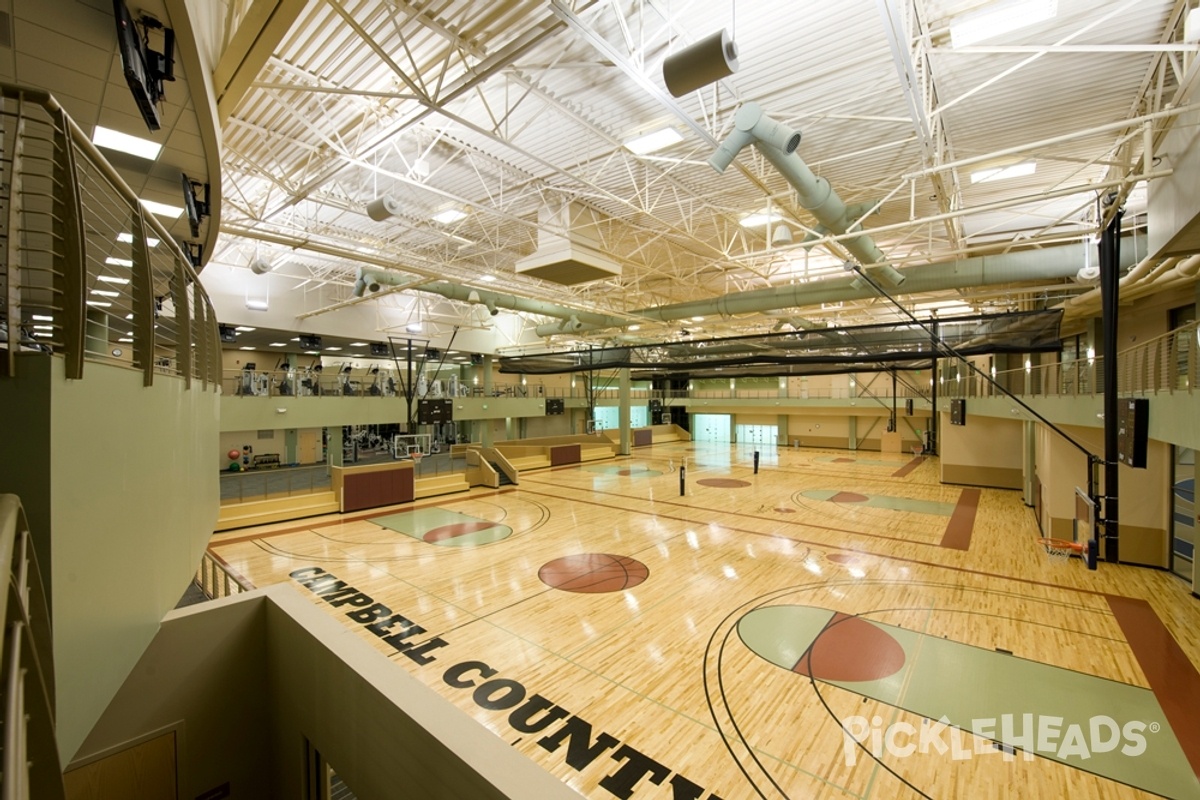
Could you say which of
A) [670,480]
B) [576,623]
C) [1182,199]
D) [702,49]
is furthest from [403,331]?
[1182,199]

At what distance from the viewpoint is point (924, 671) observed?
5.97 metres

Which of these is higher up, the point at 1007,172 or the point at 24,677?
the point at 1007,172

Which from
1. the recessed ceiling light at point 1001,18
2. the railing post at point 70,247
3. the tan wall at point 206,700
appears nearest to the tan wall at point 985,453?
the recessed ceiling light at point 1001,18

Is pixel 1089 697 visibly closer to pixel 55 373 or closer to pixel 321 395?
pixel 55 373

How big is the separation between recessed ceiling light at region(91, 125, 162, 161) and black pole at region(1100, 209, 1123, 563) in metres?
10.7

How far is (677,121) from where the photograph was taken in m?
7.51

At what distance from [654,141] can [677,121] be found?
1.41 feet

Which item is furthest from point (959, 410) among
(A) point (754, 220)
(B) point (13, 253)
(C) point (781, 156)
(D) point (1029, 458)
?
(B) point (13, 253)

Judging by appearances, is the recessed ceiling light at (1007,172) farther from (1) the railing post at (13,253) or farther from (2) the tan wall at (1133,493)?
(1) the railing post at (13,253)

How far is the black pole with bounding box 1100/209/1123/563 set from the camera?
5.96m

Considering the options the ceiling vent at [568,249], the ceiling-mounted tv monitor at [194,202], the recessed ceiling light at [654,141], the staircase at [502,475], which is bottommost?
the staircase at [502,475]

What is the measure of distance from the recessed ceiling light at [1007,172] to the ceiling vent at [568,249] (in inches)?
269

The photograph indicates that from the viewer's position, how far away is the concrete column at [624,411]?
1026 inches

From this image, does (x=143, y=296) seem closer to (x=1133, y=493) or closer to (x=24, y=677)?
(x=24, y=677)
